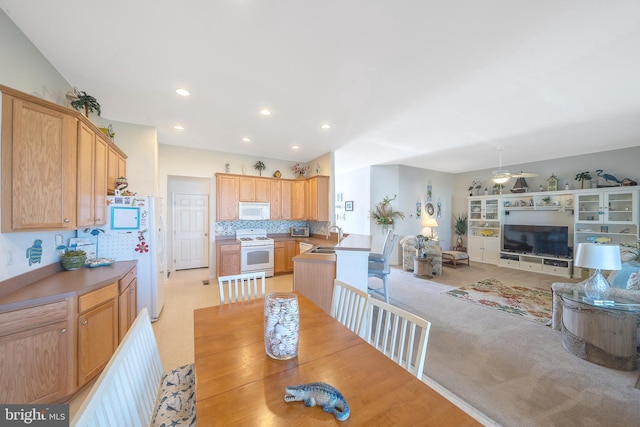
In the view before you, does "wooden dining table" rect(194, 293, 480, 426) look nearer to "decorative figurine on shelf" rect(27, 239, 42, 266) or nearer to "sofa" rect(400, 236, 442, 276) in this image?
"decorative figurine on shelf" rect(27, 239, 42, 266)

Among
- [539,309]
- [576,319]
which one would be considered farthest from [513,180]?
[576,319]

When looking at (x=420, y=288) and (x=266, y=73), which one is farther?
(x=420, y=288)

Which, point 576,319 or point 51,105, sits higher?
point 51,105

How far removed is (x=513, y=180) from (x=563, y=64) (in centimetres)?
564

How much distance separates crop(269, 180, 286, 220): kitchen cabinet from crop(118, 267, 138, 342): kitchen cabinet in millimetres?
2951

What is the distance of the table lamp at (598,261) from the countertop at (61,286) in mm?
4437

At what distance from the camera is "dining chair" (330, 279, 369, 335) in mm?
1544

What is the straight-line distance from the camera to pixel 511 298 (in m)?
3.99

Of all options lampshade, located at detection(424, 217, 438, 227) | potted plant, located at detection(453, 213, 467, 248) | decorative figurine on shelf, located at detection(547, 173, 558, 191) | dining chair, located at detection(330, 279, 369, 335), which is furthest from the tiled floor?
decorative figurine on shelf, located at detection(547, 173, 558, 191)

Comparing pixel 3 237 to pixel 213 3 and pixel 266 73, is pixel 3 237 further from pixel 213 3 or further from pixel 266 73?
pixel 266 73

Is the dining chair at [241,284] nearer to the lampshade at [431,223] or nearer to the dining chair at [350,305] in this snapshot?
the dining chair at [350,305]

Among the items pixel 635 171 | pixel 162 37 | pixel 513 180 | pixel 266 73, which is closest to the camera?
pixel 162 37

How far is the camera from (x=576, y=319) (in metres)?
2.44

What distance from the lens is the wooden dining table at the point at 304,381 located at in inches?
30.1
